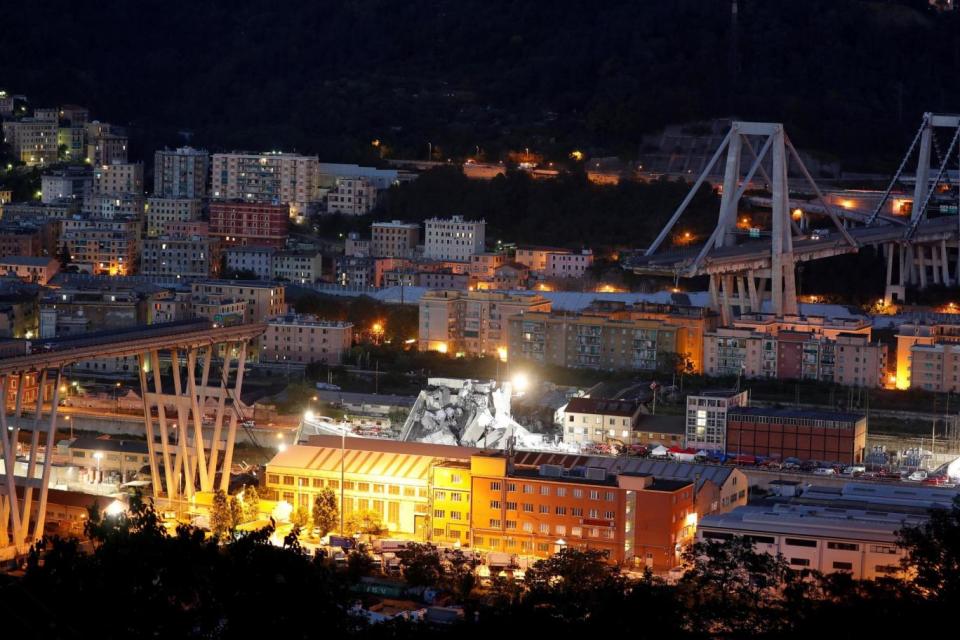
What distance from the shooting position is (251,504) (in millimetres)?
18828

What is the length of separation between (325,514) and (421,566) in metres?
1.91

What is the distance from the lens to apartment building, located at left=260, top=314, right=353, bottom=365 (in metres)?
27.2

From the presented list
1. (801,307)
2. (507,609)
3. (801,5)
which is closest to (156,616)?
(507,609)

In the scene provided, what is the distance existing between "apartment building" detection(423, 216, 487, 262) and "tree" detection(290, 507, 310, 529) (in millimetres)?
13360

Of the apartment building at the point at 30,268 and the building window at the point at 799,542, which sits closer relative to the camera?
the building window at the point at 799,542

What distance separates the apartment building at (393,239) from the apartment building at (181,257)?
7.00 feet

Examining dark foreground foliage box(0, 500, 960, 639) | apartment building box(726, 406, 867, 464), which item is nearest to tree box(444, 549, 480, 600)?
dark foreground foliage box(0, 500, 960, 639)

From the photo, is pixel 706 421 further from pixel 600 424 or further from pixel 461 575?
pixel 461 575

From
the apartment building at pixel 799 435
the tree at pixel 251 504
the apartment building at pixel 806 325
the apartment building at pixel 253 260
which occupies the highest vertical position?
the apartment building at pixel 253 260

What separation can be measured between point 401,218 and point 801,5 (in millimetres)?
9275

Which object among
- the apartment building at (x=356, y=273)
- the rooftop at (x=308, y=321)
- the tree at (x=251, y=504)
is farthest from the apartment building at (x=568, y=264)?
the tree at (x=251, y=504)

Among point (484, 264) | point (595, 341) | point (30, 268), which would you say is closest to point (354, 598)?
point (595, 341)

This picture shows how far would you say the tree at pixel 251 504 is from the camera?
1863cm

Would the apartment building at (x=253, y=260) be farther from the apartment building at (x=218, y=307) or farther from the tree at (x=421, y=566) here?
the tree at (x=421, y=566)
